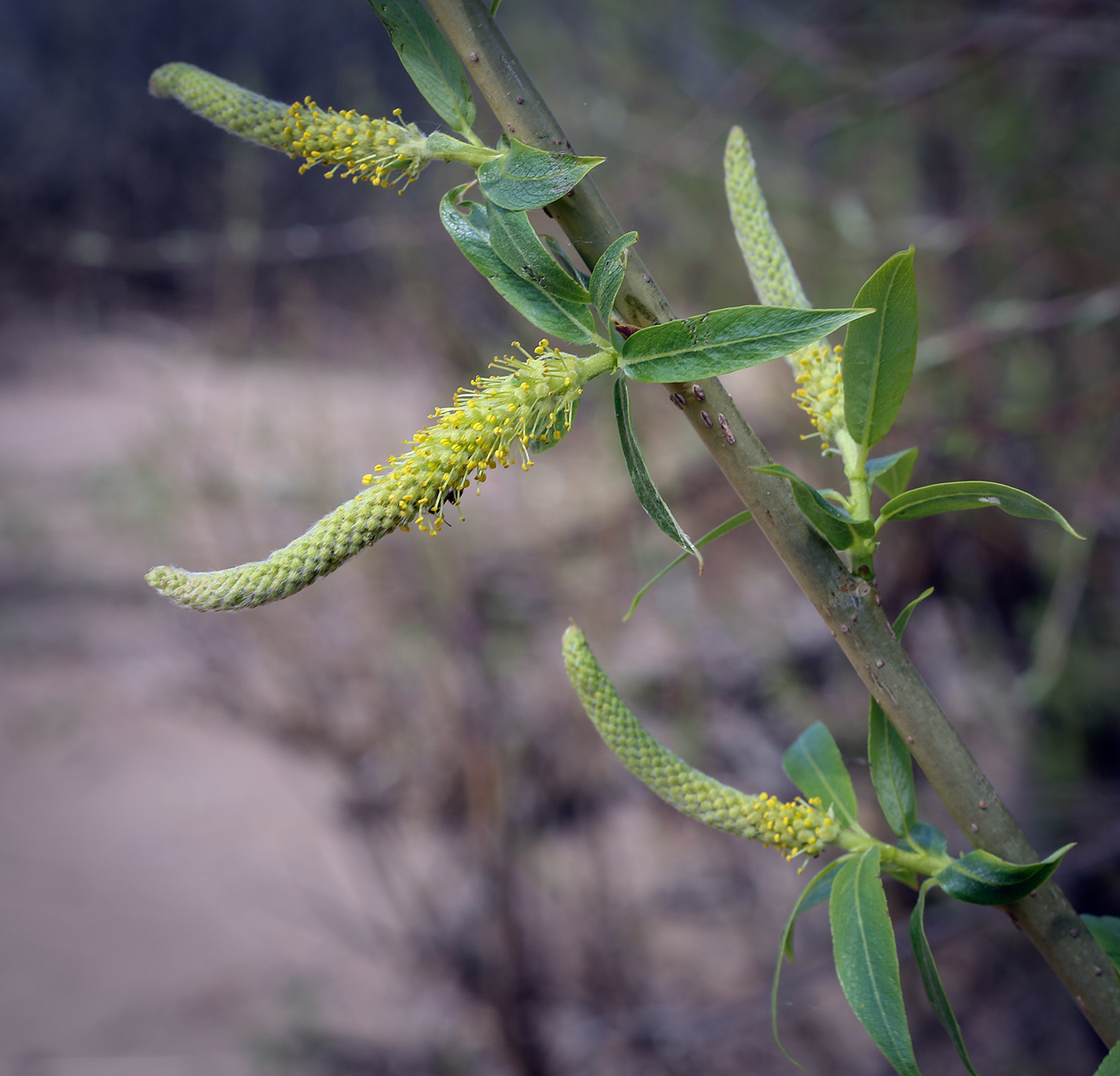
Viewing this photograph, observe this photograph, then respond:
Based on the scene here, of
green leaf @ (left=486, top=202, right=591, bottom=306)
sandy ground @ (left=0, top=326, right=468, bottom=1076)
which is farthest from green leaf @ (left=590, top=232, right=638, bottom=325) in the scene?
sandy ground @ (left=0, top=326, right=468, bottom=1076)

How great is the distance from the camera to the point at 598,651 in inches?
102

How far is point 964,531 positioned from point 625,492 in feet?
3.41

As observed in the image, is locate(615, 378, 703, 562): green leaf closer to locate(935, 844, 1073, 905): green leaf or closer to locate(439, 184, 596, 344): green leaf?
locate(439, 184, 596, 344): green leaf

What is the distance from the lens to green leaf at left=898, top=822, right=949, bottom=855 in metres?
0.46

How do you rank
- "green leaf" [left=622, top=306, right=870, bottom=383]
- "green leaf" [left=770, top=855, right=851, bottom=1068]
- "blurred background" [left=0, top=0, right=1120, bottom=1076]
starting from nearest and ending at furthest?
"green leaf" [left=622, top=306, right=870, bottom=383]
"green leaf" [left=770, top=855, right=851, bottom=1068]
"blurred background" [left=0, top=0, right=1120, bottom=1076]

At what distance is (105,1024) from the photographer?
84.5 inches

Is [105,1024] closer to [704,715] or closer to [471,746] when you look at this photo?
[471,746]

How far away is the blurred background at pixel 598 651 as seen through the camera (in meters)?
1.93

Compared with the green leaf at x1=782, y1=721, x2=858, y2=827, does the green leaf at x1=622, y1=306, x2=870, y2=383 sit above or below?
above

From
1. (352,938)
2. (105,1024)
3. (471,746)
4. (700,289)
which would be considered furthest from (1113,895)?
(105,1024)

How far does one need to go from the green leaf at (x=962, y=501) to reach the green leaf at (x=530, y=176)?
200 mm

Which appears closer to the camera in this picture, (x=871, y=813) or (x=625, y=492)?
(x=871, y=813)

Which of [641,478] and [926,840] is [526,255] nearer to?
[641,478]

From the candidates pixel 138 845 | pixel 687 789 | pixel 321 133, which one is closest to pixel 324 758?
pixel 138 845
